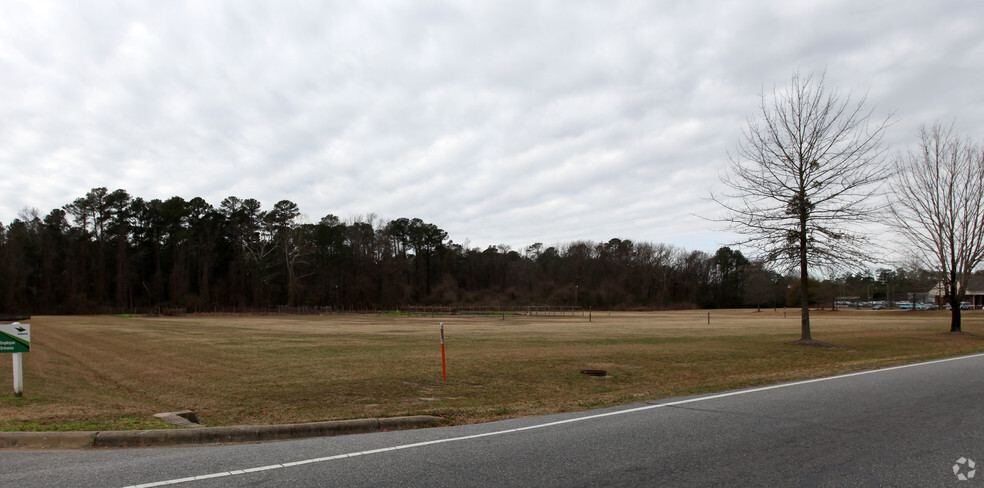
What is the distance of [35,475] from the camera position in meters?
5.37

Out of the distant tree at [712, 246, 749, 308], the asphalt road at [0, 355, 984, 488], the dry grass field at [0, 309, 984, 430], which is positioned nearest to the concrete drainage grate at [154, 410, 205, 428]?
the dry grass field at [0, 309, 984, 430]

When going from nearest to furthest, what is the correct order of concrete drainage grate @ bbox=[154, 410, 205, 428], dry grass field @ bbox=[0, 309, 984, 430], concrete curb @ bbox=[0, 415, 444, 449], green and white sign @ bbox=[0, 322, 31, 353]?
concrete curb @ bbox=[0, 415, 444, 449]
concrete drainage grate @ bbox=[154, 410, 205, 428]
dry grass field @ bbox=[0, 309, 984, 430]
green and white sign @ bbox=[0, 322, 31, 353]

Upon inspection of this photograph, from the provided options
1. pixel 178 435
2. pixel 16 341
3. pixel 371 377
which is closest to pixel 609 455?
pixel 178 435

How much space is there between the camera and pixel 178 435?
733 cm

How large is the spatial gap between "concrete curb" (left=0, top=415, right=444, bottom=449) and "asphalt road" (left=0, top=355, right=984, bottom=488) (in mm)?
477

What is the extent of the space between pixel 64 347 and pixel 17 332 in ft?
59.4

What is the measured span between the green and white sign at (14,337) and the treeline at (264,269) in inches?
3602

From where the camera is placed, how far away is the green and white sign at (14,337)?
10.9m

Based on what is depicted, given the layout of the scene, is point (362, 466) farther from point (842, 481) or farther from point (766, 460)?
point (842, 481)

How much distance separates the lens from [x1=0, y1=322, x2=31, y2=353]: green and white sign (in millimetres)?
10867

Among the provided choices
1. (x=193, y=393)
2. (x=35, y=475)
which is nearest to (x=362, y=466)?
(x=35, y=475)

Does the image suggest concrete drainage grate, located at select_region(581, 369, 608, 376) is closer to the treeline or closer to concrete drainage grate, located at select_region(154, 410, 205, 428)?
concrete drainage grate, located at select_region(154, 410, 205, 428)

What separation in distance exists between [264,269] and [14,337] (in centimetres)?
9867

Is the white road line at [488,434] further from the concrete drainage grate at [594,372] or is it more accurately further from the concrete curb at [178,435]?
the concrete drainage grate at [594,372]
